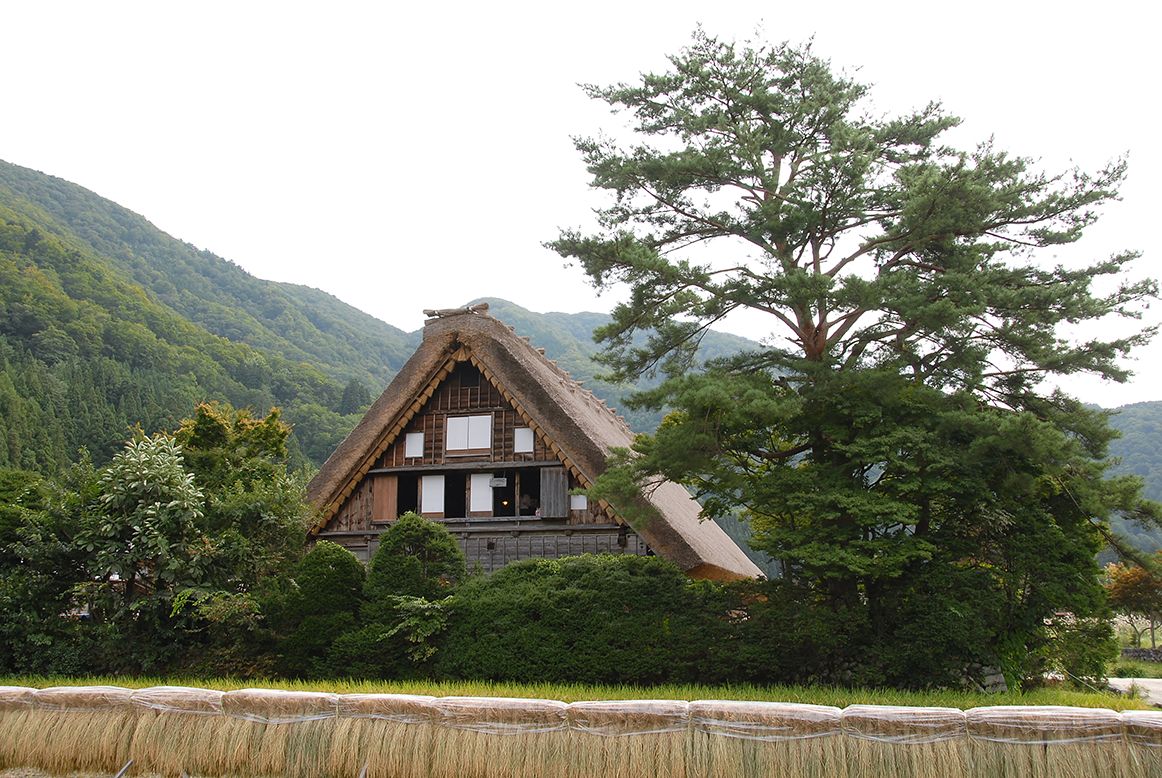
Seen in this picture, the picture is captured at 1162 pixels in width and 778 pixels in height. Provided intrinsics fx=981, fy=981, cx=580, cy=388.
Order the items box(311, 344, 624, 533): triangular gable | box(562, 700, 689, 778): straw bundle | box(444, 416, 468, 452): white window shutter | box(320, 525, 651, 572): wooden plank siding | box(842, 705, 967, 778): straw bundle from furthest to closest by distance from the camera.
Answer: box(444, 416, 468, 452): white window shutter < box(311, 344, 624, 533): triangular gable < box(320, 525, 651, 572): wooden plank siding < box(562, 700, 689, 778): straw bundle < box(842, 705, 967, 778): straw bundle

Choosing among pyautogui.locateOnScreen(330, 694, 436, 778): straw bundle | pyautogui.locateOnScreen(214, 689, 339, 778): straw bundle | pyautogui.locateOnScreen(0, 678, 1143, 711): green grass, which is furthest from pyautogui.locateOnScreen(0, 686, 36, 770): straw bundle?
pyautogui.locateOnScreen(330, 694, 436, 778): straw bundle

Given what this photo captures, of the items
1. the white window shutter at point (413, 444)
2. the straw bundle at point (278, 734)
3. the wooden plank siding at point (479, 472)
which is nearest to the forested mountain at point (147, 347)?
the wooden plank siding at point (479, 472)

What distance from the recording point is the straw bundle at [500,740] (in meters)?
10.4

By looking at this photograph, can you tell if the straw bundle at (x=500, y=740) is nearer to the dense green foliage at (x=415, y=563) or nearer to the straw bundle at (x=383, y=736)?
the straw bundle at (x=383, y=736)

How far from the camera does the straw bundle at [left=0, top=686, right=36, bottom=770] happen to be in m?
11.9

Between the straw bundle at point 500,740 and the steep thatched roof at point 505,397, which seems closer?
the straw bundle at point 500,740

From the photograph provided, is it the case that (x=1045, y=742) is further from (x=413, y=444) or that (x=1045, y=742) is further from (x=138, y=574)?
(x=413, y=444)

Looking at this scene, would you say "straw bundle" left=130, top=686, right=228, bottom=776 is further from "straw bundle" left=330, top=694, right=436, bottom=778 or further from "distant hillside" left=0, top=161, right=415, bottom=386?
"distant hillside" left=0, top=161, right=415, bottom=386

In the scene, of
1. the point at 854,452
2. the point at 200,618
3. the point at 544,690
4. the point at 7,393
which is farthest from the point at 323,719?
the point at 7,393

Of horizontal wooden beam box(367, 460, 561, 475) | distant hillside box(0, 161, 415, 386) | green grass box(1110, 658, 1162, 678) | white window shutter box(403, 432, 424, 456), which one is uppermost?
distant hillside box(0, 161, 415, 386)

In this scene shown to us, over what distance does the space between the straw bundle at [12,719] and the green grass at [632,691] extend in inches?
54.6

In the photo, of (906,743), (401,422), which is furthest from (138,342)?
(906,743)

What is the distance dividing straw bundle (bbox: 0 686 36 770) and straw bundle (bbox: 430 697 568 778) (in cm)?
543

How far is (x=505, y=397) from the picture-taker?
2164 centimetres
